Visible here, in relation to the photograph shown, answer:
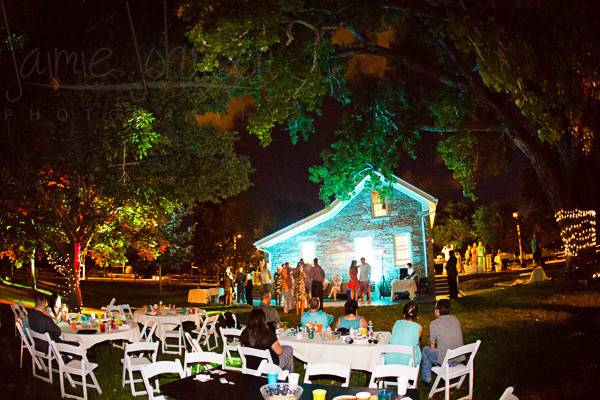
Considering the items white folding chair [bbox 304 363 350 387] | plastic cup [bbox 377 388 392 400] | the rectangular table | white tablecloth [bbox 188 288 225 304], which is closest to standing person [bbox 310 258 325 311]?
white tablecloth [bbox 188 288 225 304]

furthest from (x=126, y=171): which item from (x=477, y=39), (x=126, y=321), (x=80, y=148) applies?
(x=477, y=39)

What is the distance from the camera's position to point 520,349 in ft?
Result: 34.1

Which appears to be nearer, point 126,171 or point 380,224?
point 126,171

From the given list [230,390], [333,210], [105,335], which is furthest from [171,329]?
[333,210]

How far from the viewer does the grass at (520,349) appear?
8406mm

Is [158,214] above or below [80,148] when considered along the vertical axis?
below

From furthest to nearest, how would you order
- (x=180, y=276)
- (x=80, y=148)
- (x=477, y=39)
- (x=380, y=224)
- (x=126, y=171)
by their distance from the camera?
(x=180, y=276) < (x=380, y=224) < (x=126, y=171) < (x=80, y=148) < (x=477, y=39)

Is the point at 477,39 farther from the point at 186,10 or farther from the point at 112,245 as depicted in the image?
the point at 112,245

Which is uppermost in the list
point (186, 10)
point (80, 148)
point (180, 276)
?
point (186, 10)

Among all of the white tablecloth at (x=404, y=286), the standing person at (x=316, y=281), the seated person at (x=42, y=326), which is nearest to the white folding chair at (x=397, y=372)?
the seated person at (x=42, y=326)

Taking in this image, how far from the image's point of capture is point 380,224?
2477cm

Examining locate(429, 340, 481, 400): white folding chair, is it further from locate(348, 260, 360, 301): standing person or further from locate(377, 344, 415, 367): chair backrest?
locate(348, 260, 360, 301): standing person

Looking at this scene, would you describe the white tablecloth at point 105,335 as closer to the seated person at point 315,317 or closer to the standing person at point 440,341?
the seated person at point 315,317

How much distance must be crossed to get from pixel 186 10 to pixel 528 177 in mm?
29305
